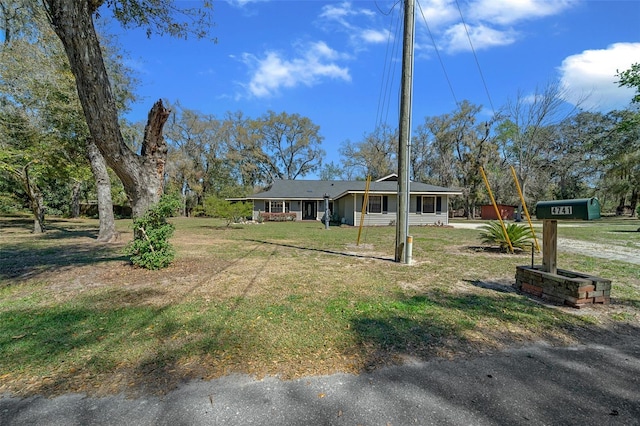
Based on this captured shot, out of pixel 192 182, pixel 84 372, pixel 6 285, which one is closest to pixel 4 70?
pixel 6 285

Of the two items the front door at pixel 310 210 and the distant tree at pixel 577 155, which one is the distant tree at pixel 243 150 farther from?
the distant tree at pixel 577 155

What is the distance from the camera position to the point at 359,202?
21.2 meters

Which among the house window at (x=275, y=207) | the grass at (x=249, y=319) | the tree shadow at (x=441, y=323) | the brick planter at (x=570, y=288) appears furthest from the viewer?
the house window at (x=275, y=207)

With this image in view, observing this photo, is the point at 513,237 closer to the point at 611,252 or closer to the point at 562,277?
the point at 611,252

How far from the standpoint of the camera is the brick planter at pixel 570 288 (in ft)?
13.2

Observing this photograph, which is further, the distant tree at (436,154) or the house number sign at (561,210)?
the distant tree at (436,154)

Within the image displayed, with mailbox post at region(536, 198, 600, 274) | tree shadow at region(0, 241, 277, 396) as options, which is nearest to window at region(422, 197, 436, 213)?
mailbox post at region(536, 198, 600, 274)

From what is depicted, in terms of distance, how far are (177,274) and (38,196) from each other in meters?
A: 14.1

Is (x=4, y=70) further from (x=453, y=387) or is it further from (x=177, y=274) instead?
(x=453, y=387)

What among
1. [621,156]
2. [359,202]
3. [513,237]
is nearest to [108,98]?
[513,237]

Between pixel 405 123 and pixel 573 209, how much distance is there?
4.12m

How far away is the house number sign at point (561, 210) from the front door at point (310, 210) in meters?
24.4

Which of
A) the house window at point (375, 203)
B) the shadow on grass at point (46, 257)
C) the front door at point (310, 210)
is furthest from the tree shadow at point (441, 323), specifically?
the front door at point (310, 210)

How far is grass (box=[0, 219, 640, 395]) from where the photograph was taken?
8.57 feet
